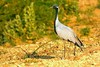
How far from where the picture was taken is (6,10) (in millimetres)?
18047

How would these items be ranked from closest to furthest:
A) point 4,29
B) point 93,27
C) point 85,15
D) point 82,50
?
point 82,50
point 4,29
point 93,27
point 85,15

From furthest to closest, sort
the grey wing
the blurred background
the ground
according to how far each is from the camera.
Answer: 1. the blurred background
2. the grey wing
3. the ground

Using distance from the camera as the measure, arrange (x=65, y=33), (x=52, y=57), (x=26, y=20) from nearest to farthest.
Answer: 1. (x=65, y=33)
2. (x=52, y=57)
3. (x=26, y=20)

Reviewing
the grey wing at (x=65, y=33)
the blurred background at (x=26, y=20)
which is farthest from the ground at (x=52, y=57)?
the blurred background at (x=26, y=20)

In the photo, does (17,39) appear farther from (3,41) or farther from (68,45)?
(68,45)

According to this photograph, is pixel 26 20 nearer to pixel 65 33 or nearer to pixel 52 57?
pixel 52 57

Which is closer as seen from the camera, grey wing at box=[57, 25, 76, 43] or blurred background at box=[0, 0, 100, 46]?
grey wing at box=[57, 25, 76, 43]

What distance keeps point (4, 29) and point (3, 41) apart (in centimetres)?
58

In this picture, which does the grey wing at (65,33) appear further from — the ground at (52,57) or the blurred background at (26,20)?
the blurred background at (26,20)

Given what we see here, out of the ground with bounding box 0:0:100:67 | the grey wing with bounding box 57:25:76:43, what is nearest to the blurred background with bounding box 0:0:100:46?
the ground with bounding box 0:0:100:67

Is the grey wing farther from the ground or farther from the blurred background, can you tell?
the blurred background

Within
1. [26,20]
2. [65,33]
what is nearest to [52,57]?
[65,33]

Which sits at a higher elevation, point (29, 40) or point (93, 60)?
point (93, 60)

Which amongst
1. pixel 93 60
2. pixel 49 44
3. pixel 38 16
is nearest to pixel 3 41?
pixel 38 16
